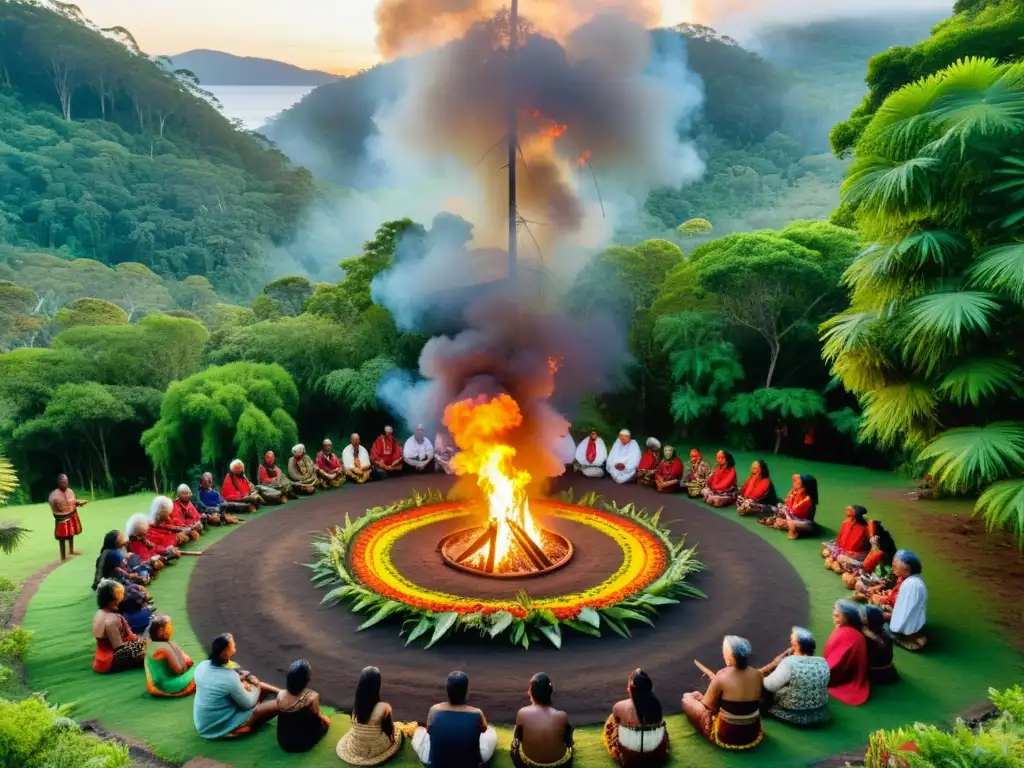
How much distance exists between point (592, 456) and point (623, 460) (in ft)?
2.15

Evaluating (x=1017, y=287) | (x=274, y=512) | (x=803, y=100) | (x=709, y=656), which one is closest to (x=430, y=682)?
(x=709, y=656)

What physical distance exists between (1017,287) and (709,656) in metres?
5.17

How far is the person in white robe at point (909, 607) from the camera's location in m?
8.25

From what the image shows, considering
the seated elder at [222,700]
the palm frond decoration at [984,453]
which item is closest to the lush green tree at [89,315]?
the seated elder at [222,700]

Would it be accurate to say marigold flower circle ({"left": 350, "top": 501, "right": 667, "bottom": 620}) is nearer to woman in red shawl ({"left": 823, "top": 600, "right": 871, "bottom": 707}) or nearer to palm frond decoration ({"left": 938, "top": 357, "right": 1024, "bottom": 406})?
woman in red shawl ({"left": 823, "top": 600, "right": 871, "bottom": 707})

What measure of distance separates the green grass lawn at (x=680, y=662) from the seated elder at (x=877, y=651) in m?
0.13

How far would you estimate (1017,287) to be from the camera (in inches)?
307

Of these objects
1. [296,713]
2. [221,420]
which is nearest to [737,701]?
[296,713]

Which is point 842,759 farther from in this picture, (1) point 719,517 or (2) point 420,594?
(1) point 719,517

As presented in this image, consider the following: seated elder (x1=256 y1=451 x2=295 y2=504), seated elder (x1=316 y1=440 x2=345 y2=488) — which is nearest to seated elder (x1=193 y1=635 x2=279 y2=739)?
seated elder (x1=256 y1=451 x2=295 y2=504)

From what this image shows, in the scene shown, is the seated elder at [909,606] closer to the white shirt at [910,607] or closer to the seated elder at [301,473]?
the white shirt at [910,607]

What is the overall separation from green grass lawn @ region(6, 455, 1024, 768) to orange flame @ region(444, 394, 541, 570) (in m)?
3.32

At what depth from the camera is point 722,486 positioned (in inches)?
544

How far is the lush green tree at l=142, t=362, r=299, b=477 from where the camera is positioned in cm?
1582
